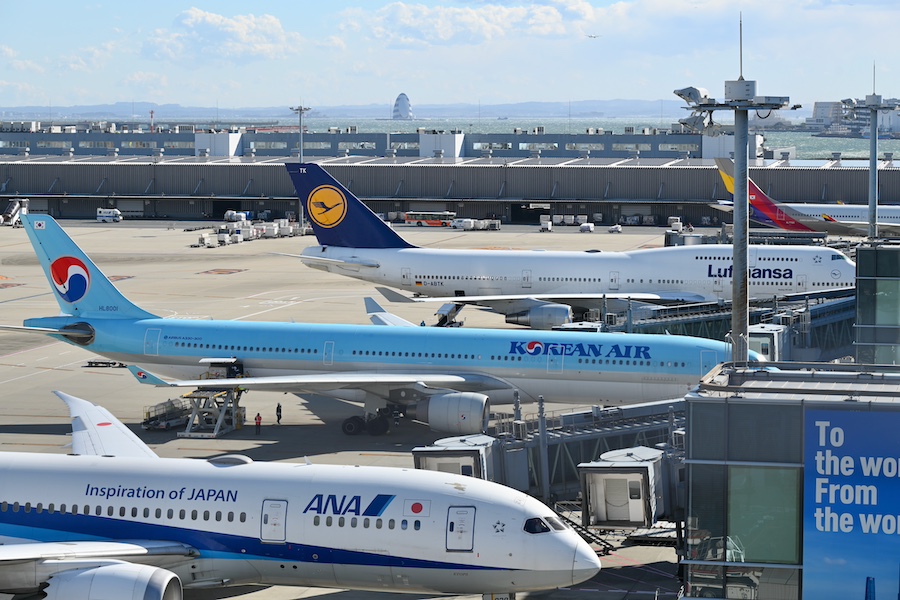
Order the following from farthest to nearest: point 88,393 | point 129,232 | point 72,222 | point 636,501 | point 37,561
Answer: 1. point 72,222
2. point 129,232
3. point 88,393
4. point 636,501
5. point 37,561

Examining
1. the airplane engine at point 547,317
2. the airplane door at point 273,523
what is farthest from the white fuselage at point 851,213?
the airplane door at point 273,523

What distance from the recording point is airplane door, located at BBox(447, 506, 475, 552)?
25.4m

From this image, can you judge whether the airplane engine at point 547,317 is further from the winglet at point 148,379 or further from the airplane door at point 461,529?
the airplane door at point 461,529

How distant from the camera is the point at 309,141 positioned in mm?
195750

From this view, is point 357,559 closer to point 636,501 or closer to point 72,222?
point 636,501

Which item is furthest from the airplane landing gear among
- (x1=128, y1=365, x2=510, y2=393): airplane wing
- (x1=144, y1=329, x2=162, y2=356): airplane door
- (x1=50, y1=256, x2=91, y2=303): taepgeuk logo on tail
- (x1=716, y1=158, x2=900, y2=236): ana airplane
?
(x1=716, y1=158, x2=900, y2=236): ana airplane

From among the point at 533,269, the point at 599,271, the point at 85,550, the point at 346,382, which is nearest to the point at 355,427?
the point at 346,382

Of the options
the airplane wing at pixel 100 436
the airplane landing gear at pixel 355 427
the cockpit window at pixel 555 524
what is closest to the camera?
the cockpit window at pixel 555 524

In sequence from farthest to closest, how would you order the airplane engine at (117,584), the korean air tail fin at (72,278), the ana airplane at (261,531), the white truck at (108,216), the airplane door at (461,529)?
the white truck at (108,216) → the korean air tail fin at (72,278) → the airplane door at (461,529) → the ana airplane at (261,531) → the airplane engine at (117,584)

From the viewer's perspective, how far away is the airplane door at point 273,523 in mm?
26344

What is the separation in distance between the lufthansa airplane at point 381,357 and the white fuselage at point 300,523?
1353 cm

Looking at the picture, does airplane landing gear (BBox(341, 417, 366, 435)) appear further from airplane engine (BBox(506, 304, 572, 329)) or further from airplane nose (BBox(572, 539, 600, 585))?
airplane nose (BBox(572, 539, 600, 585))

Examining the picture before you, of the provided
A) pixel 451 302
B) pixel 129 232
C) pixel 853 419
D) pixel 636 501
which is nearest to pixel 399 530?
pixel 636 501

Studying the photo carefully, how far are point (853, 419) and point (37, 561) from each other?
54.0 feet
